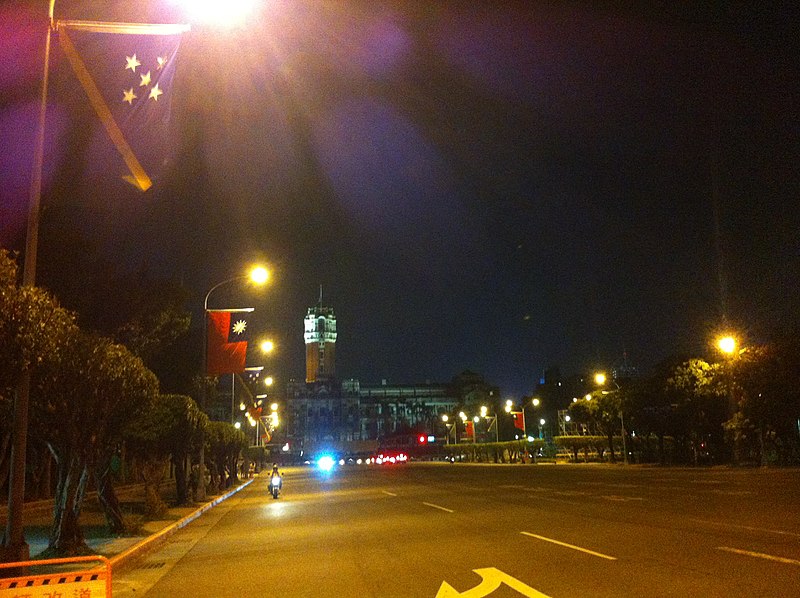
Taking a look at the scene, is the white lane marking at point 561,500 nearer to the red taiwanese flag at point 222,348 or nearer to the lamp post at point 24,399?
the red taiwanese flag at point 222,348

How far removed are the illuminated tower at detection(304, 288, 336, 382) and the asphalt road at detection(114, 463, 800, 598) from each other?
6328 inches

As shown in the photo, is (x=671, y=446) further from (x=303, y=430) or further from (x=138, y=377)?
(x=303, y=430)

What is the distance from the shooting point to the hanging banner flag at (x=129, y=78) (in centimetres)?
1257

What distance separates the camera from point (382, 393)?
630ft

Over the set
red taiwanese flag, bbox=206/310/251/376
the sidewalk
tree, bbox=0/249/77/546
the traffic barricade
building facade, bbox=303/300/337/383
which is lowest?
the sidewalk

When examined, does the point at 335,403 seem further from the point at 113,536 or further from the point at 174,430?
the point at 113,536

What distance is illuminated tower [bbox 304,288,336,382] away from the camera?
184m

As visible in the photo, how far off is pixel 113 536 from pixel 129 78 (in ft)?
38.4

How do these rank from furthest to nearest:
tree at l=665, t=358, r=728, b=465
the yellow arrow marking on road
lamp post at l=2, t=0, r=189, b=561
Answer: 1. tree at l=665, t=358, r=728, b=465
2. lamp post at l=2, t=0, r=189, b=561
3. the yellow arrow marking on road

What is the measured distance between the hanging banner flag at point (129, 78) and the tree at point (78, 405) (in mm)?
3855

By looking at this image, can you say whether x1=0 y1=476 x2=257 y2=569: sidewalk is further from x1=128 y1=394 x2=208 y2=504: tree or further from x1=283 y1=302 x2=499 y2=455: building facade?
x1=283 y1=302 x2=499 y2=455: building facade

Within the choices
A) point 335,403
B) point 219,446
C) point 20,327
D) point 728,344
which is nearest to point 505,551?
point 20,327

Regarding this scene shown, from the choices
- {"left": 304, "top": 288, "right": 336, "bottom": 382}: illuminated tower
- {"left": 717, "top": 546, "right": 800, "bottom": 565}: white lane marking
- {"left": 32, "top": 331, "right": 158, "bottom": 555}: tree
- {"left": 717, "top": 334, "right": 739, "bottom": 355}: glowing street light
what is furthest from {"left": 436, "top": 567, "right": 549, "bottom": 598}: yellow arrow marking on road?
{"left": 304, "top": 288, "right": 336, "bottom": 382}: illuminated tower

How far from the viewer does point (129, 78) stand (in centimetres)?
1294
